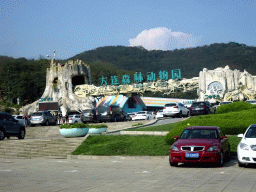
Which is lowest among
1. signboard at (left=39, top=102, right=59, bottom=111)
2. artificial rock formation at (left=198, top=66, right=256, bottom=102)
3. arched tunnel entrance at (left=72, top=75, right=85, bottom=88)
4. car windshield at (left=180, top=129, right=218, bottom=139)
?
car windshield at (left=180, top=129, right=218, bottom=139)

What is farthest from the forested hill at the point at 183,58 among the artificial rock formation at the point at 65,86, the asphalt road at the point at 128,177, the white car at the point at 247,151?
the asphalt road at the point at 128,177

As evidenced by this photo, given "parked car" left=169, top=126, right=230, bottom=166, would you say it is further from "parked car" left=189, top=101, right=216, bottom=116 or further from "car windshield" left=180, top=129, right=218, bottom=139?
"parked car" left=189, top=101, right=216, bottom=116

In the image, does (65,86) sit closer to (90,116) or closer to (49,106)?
(49,106)

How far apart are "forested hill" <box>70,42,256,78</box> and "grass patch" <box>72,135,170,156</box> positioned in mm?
98080

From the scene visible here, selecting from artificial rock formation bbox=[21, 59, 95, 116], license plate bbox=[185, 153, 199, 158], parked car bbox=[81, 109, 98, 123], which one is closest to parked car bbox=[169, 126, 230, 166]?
license plate bbox=[185, 153, 199, 158]

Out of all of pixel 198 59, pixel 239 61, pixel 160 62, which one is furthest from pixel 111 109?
pixel 160 62

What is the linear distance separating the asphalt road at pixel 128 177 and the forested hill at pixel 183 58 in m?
103

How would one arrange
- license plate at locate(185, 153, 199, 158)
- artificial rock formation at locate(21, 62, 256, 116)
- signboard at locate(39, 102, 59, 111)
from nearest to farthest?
license plate at locate(185, 153, 199, 158)
artificial rock formation at locate(21, 62, 256, 116)
signboard at locate(39, 102, 59, 111)

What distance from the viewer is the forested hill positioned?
122 meters

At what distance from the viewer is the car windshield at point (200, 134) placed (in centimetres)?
1413

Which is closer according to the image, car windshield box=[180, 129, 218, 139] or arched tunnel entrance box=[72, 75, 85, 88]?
car windshield box=[180, 129, 218, 139]

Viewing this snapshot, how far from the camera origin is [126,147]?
17.6 metres

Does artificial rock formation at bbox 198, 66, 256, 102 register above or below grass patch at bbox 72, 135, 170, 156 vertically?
above

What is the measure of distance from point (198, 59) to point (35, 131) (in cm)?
10438
